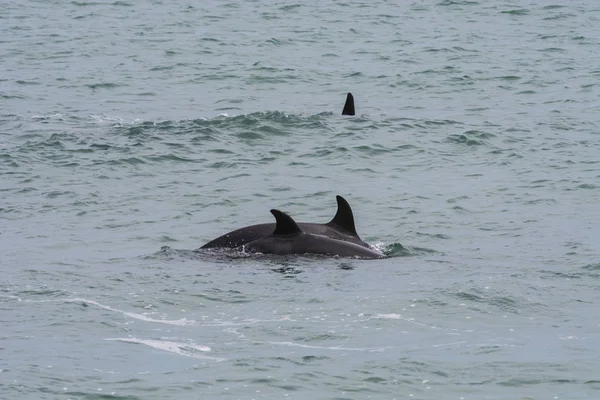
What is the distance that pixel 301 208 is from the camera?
2308 centimetres

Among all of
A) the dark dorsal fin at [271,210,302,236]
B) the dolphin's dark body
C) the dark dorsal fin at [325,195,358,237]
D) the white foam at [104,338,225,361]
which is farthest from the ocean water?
the dark dorsal fin at [325,195,358,237]

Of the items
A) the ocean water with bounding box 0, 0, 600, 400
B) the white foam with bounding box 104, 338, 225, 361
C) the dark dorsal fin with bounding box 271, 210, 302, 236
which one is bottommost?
the ocean water with bounding box 0, 0, 600, 400

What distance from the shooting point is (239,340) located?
1441 cm

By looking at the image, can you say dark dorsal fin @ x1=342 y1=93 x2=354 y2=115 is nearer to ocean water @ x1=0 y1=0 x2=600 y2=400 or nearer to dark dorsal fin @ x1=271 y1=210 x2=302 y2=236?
ocean water @ x1=0 y1=0 x2=600 y2=400

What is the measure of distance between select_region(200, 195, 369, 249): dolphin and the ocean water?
1.94 ft

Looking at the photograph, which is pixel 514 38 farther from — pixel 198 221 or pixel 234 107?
pixel 198 221

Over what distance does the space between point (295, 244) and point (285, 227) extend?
299 mm

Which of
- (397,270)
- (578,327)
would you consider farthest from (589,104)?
(578,327)

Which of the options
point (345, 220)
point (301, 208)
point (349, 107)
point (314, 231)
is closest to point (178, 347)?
point (314, 231)

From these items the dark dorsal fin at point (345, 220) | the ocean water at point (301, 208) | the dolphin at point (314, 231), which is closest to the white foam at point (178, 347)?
the ocean water at point (301, 208)

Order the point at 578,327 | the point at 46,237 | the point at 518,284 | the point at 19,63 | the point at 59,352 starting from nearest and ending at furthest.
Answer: the point at 59,352, the point at 578,327, the point at 518,284, the point at 46,237, the point at 19,63

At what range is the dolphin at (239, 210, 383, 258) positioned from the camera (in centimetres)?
1841

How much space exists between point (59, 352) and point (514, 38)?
34243 millimetres

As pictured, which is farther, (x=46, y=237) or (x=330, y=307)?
(x=46, y=237)
